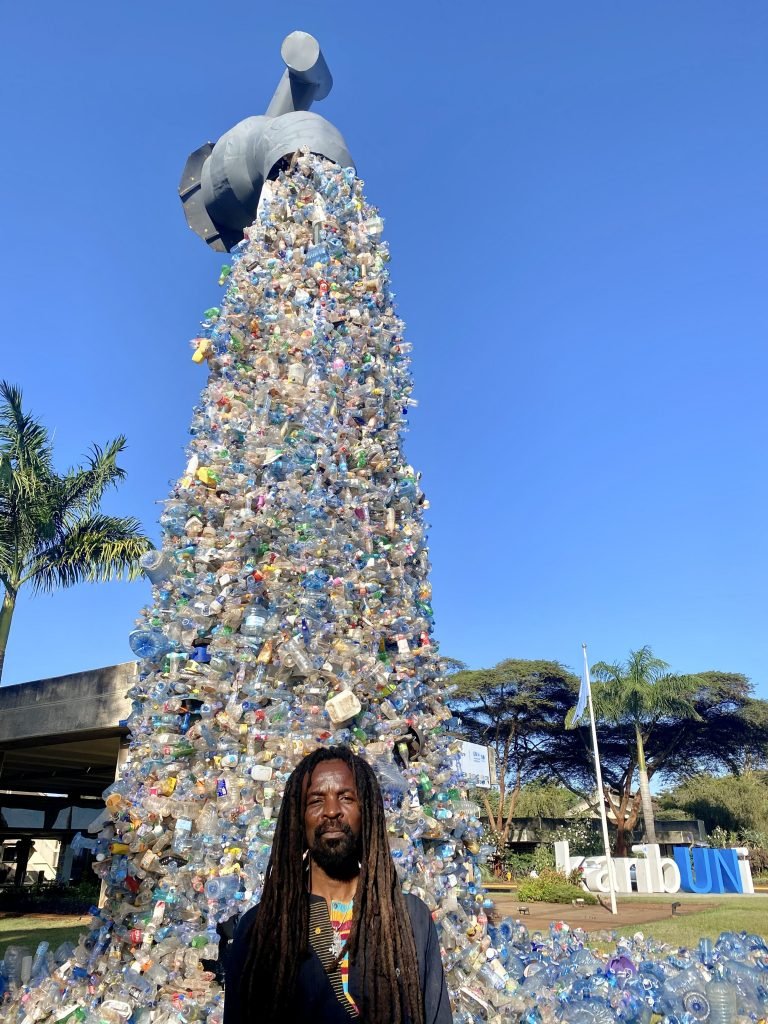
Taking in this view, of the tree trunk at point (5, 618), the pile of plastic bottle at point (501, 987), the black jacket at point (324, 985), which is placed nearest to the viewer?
the black jacket at point (324, 985)

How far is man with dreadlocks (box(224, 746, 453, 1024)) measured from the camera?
5.03 feet

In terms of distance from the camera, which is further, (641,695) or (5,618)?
(641,695)

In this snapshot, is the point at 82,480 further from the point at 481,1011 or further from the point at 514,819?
the point at 514,819

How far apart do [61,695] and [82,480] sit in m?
4.95

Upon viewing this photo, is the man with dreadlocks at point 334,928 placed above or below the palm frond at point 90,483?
below

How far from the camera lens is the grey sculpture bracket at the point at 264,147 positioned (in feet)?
18.9

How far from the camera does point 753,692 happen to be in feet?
121

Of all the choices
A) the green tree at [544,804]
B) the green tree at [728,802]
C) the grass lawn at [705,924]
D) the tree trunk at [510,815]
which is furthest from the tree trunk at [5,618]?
the green tree at [728,802]

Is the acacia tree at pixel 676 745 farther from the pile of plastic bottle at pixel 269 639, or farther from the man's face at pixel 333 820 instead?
the man's face at pixel 333 820

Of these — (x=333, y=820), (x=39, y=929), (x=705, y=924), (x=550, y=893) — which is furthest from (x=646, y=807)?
(x=333, y=820)

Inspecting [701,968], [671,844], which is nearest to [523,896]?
[701,968]

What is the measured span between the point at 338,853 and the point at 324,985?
0.87 feet

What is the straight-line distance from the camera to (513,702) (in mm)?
36875

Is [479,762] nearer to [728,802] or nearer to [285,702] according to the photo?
[728,802]
